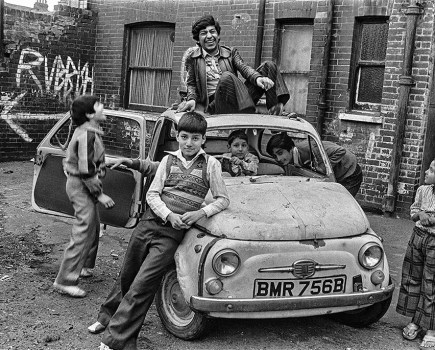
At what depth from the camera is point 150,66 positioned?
13734 mm

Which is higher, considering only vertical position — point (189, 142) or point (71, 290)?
point (189, 142)

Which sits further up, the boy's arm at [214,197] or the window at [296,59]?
the window at [296,59]

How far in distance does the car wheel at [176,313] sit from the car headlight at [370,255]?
4.00ft

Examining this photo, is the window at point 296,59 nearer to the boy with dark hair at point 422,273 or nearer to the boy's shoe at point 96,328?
the boy with dark hair at point 422,273

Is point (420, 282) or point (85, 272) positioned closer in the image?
point (420, 282)

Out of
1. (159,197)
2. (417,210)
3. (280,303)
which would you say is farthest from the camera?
(417,210)

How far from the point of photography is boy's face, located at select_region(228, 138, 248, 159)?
5309 mm

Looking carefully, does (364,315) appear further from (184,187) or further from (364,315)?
(184,187)

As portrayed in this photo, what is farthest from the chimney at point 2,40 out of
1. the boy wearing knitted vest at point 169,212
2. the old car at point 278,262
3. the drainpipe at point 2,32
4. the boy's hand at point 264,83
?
the boy wearing knitted vest at point 169,212

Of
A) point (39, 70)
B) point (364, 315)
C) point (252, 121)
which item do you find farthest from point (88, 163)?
point (39, 70)

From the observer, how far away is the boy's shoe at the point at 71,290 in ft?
17.8

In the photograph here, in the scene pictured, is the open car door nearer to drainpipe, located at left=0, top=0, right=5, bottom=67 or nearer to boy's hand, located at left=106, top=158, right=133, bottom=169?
boy's hand, located at left=106, top=158, right=133, bottom=169

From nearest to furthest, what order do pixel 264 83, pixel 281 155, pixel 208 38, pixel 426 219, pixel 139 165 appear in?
pixel 426 219 → pixel 139 165 → pixel 281 155 → pixel 264 83 → pixel 208 38

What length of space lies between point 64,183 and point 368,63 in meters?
5.90
